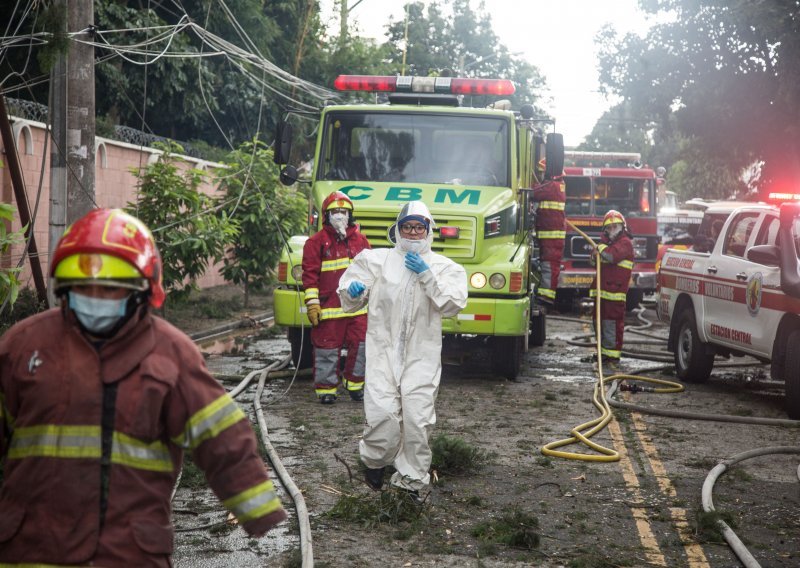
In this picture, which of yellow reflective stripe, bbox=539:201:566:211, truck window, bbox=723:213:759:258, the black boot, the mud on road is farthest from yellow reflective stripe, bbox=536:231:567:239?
the black boot

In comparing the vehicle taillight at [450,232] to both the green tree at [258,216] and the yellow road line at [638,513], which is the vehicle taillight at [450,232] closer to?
the yellow road line at [638,513]

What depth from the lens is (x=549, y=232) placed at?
1480cm

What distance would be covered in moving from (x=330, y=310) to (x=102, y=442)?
7312 millimetres

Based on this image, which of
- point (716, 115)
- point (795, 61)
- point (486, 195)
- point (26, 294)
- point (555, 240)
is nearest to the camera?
point (486, 195)

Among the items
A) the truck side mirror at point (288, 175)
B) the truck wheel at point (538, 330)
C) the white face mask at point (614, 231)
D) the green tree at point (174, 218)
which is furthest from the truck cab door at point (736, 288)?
the green tree at point (174, 218)

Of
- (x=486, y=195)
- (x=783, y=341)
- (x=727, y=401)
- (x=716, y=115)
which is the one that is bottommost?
(x=727, y=401)

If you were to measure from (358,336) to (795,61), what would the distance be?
19.3 m

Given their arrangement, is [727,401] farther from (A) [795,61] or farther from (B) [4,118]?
(A) [795,61]

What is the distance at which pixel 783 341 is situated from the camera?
34.2 ft

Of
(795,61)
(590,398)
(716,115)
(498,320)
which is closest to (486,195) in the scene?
(498,320)

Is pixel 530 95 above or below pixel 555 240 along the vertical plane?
above

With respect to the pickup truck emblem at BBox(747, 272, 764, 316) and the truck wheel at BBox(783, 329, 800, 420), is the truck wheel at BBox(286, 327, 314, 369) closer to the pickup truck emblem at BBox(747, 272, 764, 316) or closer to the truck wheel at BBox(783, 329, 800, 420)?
the pickup truck emblem at BBox(747, 272, 764, 316)

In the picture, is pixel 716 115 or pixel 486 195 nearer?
pixel 486 195

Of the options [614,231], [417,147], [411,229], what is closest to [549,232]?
[614,231]
